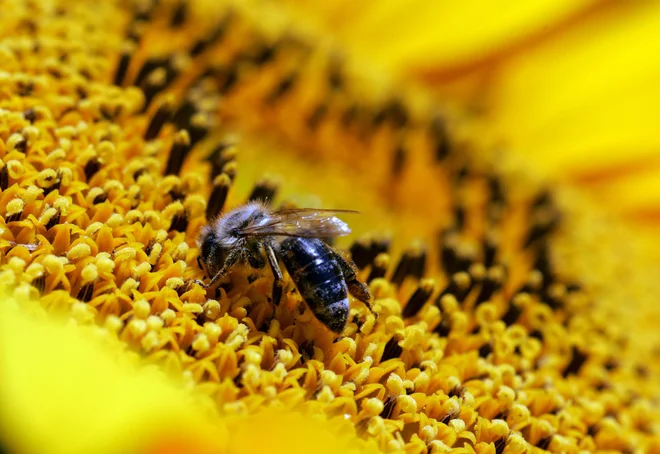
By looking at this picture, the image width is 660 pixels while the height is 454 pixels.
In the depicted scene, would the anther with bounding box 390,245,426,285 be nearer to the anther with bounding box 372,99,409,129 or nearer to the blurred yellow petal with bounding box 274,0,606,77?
the anther with bounding box 372,99,409,129

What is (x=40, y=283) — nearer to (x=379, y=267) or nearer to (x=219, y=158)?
(x=219, y=158)

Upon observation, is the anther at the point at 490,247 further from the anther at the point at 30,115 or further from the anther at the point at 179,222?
the anther at the point at 30,115

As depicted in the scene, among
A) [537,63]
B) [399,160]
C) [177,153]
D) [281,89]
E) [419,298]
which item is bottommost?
[419,298]

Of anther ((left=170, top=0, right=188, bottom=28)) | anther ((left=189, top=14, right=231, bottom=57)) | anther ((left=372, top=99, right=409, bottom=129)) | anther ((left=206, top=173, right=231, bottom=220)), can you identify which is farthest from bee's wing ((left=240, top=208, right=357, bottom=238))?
anther ((left=372, top=99, right=409, bottom=129))

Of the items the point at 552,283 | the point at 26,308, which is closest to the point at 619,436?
the point at 552,283

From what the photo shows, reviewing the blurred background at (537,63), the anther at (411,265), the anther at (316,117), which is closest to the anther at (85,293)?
the anther at (411,265)

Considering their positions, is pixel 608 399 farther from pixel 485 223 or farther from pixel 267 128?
pixel 267 128

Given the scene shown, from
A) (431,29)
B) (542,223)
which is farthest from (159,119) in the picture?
(431,29)

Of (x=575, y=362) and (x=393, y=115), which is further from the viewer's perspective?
(x=393, y=115)
